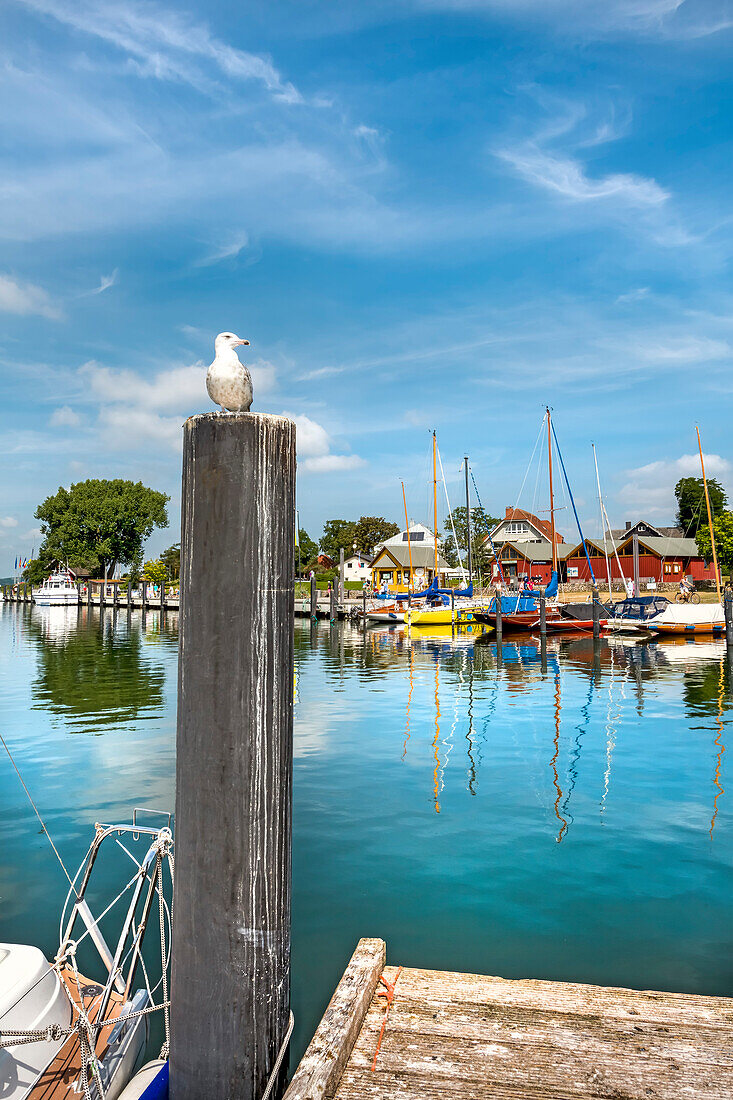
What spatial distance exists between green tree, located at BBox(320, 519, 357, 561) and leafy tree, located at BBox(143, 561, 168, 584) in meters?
29.3

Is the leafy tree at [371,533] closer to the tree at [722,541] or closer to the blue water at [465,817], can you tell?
the tree at [722,541]

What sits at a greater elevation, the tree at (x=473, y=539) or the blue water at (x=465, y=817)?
the tree at (x=473, y=539)

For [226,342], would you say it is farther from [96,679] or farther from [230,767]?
[96,679]

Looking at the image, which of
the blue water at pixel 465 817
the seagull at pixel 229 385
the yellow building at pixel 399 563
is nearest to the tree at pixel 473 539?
the yellow building at pixel 399 563

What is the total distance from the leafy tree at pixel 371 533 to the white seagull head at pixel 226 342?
118 meters

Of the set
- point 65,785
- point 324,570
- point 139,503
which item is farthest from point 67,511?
point 65,785

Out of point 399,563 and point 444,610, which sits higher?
point 399,563

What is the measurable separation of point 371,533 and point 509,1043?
119735mm

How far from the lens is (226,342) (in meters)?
3.91

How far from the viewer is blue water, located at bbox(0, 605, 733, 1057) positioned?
6.44 metres

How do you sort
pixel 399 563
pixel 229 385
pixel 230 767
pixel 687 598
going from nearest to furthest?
pixel 230 767
pixel 229 385
pixel 687 598
pixel 399 563

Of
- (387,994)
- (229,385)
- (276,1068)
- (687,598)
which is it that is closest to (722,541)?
(687,598)

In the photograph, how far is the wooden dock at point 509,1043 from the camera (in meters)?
3.27

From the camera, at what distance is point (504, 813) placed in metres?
10.1
